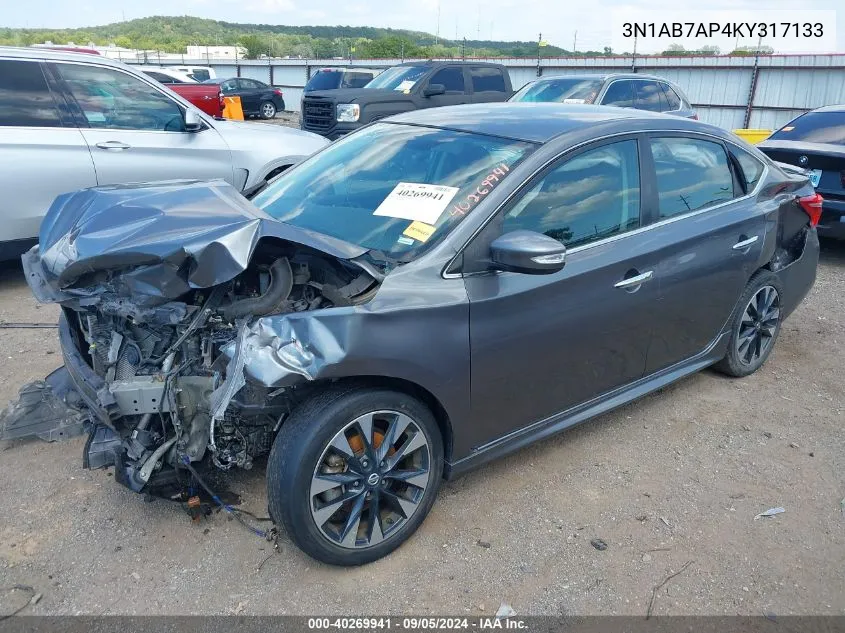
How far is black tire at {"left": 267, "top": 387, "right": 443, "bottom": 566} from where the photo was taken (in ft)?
7.94

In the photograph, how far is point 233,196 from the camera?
3.06 meters

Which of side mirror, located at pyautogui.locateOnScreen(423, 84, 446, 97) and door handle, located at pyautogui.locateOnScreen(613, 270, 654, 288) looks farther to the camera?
side mirror, located at pyautogui.locateOnScreen(423, 84, 446, 97)

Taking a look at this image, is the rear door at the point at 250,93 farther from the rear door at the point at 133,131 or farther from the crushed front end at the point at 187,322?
the crushed front end at the point at 187,322

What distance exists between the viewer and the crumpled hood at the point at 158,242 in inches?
96.5

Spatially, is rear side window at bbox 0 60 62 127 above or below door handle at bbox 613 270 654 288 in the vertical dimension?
above

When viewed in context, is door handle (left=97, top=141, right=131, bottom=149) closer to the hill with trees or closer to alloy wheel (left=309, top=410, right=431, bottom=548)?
alloy wheel (left=309, top=410, right=431, bottom=548)

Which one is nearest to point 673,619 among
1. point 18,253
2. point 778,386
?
point 778,386

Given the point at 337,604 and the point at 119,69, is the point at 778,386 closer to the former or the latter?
the point at 337,604

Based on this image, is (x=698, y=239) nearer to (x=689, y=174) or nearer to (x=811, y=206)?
(x=689, y=174)

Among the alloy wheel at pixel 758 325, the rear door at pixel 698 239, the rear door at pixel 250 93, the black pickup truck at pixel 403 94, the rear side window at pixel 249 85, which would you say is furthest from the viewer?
the rear side window at pixel 249 85

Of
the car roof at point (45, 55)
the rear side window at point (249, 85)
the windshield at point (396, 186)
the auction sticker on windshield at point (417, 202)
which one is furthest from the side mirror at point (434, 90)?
the rear side window at point (249, 85)

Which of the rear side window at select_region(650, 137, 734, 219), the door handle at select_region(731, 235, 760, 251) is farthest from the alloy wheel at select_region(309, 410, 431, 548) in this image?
the door handle at select_region(731, 235, 760, 251)

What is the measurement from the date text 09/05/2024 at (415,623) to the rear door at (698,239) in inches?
65.8

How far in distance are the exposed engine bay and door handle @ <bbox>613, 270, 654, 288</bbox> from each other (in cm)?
126
